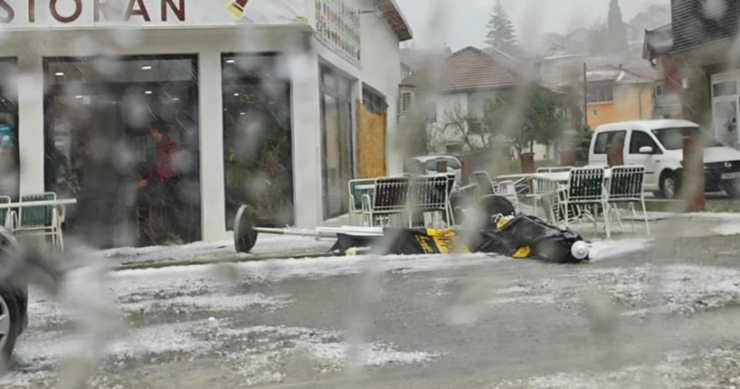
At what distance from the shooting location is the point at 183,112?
6398 mm

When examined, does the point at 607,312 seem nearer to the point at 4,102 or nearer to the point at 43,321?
the point at 43,321

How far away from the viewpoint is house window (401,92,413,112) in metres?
1.20

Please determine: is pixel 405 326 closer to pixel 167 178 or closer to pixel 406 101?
pixel 406 101

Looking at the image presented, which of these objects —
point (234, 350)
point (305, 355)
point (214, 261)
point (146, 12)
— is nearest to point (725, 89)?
point (305, 355)

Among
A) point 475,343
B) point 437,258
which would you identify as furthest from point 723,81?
point 437,258

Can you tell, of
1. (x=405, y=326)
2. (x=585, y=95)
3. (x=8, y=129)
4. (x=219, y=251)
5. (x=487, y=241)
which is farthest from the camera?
(x=8, y=129)

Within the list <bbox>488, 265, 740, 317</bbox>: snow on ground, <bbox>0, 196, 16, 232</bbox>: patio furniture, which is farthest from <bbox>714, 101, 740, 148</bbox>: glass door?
<bbox>0, 196, 16, 232</bbox>: patio furniture

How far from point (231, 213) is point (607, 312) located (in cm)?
361

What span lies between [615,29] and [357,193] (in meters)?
5.04

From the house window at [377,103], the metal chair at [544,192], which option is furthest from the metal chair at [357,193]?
the metal chair at [544,192]

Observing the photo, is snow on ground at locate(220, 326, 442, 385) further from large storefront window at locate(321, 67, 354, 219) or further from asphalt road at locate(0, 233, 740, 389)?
large storefront window at locate(321, 67, 354, 219)

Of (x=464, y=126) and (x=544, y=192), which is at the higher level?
(x=464, y=126)

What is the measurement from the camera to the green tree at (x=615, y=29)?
0.98m

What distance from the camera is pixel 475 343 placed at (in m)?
2.78
